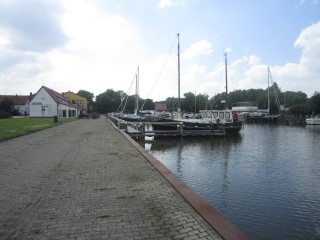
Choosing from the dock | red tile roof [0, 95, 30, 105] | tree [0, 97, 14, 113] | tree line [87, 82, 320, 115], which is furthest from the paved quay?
tree line [87, 82, 320, 115]

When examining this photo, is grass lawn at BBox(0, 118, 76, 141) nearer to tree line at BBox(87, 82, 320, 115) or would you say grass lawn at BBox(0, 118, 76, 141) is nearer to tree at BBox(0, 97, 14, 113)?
tree at BBox(0, 97, 14, 113)

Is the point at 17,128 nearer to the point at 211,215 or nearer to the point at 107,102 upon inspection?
the point at 211,215

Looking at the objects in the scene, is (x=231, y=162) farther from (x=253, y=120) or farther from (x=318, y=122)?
(x=253, y=120)

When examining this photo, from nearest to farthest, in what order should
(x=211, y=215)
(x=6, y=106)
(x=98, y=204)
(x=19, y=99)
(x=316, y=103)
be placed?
(x=211, y=215), (x=98, y=204), (x=6, y=106), (x=316, y=103), (x=19, y=99)

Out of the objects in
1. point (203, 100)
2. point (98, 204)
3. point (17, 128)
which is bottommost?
point (98, 204)

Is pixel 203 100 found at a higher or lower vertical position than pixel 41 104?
higher

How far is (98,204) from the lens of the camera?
676 centimetres

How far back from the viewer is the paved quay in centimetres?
529

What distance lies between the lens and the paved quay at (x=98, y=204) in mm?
5285

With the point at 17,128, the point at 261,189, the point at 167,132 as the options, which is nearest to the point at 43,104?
the point at 17,128

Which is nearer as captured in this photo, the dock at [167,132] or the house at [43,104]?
the dock at [167,132]

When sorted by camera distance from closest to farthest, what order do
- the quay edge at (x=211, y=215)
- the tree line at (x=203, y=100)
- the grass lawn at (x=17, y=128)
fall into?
the quay edge at (x=211, y=215)
the grass lawn at (x=17, y=128)
the tree line at (x=203, y=100)

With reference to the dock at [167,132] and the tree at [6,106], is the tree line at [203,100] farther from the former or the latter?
Answer: the dock at [167,132]

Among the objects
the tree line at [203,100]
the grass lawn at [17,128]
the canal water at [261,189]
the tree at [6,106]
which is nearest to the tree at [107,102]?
the tree line at [203,100]
